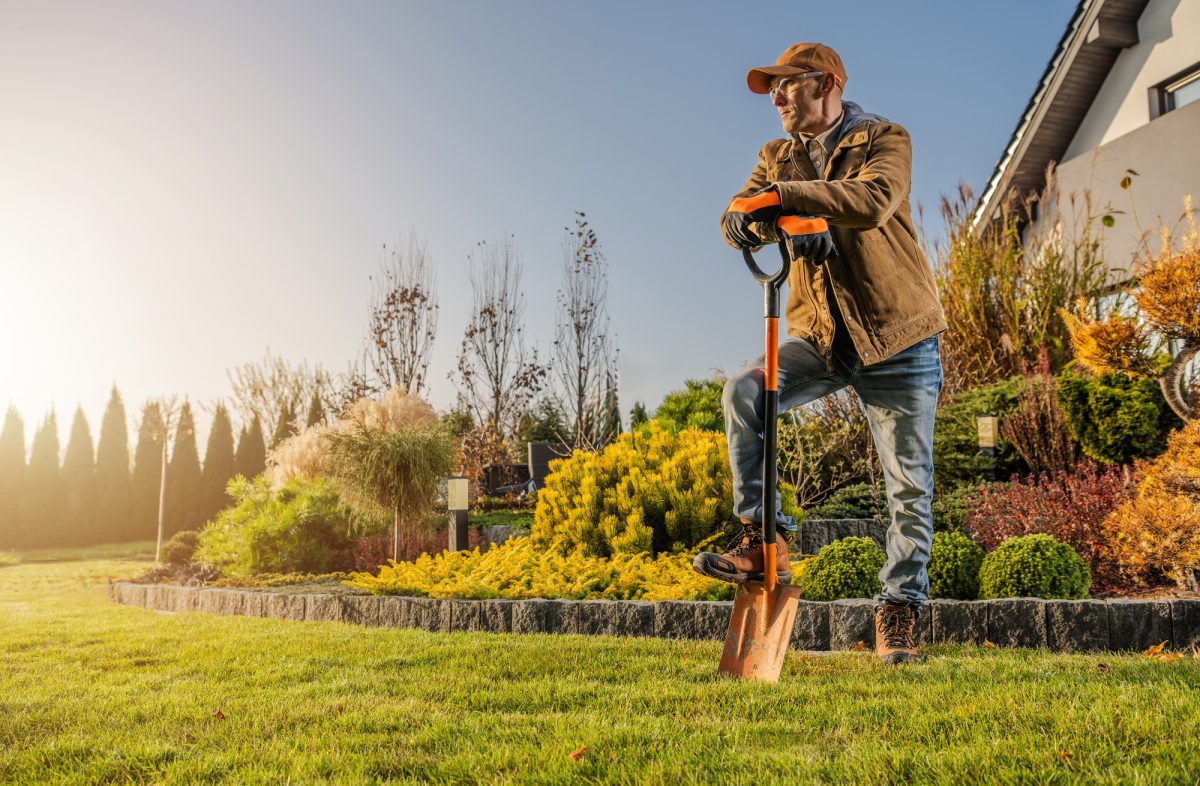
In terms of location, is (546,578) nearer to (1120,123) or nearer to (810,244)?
(810,244)

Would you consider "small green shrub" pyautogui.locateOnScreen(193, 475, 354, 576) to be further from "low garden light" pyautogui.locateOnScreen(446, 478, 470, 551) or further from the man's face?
the man's face

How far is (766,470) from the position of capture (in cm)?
297

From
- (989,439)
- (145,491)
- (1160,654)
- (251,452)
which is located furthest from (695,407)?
(145,491)

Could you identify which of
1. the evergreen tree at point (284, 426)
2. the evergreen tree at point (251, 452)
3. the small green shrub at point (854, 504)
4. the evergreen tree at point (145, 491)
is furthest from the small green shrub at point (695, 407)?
the evergreen tree at point (145, 491)

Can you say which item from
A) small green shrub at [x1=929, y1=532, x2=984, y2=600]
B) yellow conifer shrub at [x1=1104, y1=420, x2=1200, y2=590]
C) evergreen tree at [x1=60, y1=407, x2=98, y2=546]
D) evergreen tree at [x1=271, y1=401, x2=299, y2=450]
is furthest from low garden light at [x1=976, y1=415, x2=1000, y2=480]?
evergreen tree at [x1=60, y1=407, x2=98, y2=546]

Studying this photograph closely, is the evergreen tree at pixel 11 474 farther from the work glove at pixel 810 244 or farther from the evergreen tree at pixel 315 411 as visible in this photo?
the work glove at pixel 810 244

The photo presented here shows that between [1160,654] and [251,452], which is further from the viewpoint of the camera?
[251,452]

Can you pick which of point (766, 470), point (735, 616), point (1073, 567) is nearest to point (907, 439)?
point (766, 470)

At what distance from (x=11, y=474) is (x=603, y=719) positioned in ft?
74.3

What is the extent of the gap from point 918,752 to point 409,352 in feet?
50.0

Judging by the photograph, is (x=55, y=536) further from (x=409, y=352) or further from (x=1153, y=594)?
(x=1153, y=594)

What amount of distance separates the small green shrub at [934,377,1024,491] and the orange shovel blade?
5457 mm

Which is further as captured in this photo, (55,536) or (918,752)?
(55,536)

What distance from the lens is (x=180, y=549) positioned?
10.1 meters
